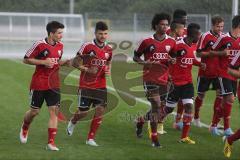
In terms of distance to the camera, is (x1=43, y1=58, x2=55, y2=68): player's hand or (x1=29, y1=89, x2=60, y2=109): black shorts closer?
(x1=43, y1=58, x2=55, y2=68): player's hand

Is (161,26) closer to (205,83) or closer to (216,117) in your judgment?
(205,83)

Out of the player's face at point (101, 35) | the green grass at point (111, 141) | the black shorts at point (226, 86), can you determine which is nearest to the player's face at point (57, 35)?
the player's face at point (101, 35)

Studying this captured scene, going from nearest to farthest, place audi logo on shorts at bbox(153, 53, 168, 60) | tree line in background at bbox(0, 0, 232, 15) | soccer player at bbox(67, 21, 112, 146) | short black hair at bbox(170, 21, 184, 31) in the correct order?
soccer player at bbox(67, 21, 112, 146), audi logo on shorts at bbox(153, 53, 168, 60), short black hair at bbox(170, 21, 184, 31), tree line in background at bbox(0, 0, 232, 15)

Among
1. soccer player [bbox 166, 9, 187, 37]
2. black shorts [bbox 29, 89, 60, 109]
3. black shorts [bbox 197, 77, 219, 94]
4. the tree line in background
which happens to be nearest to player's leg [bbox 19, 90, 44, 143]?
black shorts [bbox 29, 89, 60, 109]

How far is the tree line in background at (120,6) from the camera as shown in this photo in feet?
107

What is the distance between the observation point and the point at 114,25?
3319cm

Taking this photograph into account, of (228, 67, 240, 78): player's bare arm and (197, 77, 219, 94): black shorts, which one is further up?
(228, 67, 240, 78): player's bare arm

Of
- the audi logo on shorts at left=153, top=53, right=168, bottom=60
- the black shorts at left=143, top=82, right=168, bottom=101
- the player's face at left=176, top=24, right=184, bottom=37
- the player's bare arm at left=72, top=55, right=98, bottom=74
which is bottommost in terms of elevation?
the black shorts at left=143, top=82, right=168, bottom=101

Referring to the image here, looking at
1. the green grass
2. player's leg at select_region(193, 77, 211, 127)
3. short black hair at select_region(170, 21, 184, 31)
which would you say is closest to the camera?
the green grass

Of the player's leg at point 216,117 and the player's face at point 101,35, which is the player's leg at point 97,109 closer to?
the player's face at point 101,35

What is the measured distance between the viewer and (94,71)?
29.8ft

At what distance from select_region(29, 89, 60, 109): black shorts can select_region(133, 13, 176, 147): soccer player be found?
53.7 inches

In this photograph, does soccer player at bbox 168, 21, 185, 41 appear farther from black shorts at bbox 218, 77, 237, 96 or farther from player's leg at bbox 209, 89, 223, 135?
player's leg at bbox 209, 89, 223, 135

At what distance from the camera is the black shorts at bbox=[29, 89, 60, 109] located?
28.8ft
